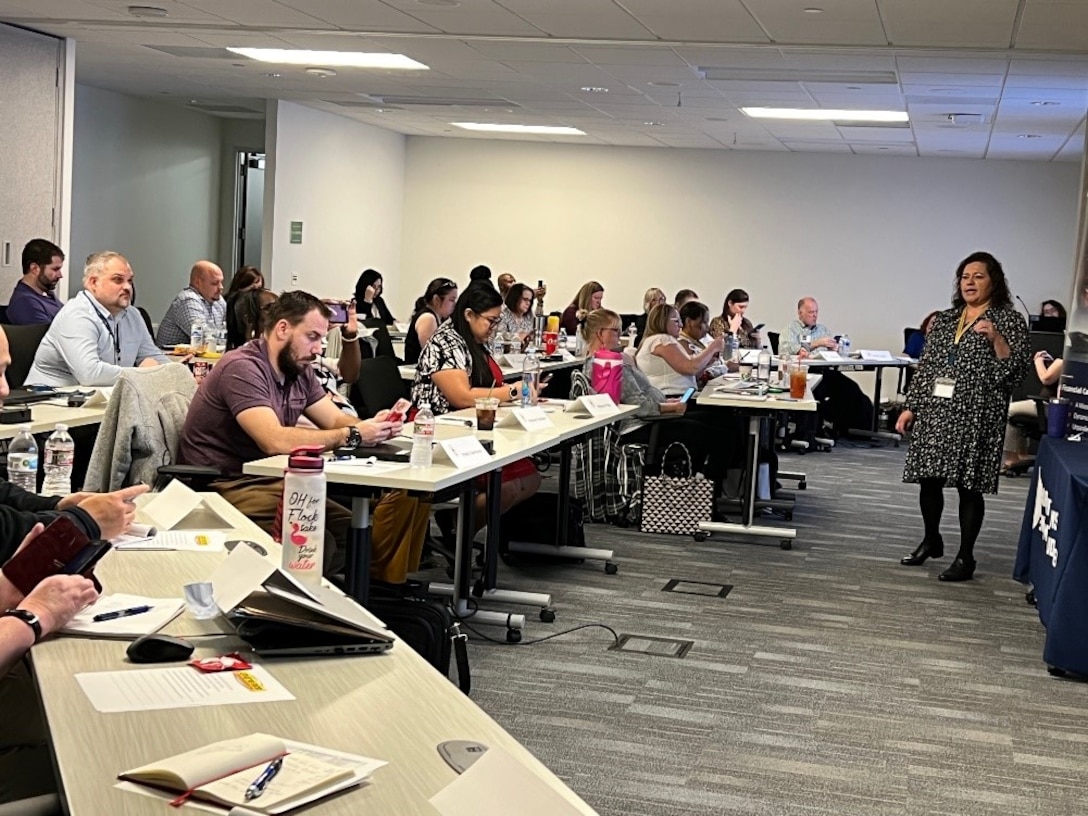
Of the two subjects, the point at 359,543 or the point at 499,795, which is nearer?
the point at 499,795

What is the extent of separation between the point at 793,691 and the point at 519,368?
5.19 meters

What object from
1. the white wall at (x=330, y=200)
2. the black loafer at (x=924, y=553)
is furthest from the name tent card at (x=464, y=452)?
the white wall at (x=330, y=200)

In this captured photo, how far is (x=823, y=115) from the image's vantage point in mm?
12625

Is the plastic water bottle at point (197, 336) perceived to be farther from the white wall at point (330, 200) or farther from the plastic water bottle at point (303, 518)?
the white wall at point (330, 200)

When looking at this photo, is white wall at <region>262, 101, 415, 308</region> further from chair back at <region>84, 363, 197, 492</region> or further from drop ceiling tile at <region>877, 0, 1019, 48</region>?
chair back at <region>84, 363, 197, 492</region>

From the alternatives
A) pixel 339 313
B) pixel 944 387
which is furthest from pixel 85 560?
pixel 339 313

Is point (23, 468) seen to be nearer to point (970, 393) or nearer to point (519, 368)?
point (970, 393)

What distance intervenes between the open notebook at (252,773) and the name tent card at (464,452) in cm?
286

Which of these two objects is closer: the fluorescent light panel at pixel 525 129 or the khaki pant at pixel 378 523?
the khaki pant at pixel 378 523

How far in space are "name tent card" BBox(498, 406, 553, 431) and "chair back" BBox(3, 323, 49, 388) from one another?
2.27 metres

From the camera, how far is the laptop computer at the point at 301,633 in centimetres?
230

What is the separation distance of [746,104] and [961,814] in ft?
29.9

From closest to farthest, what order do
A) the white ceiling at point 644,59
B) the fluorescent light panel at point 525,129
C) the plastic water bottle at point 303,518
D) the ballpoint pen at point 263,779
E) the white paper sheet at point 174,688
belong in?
the ballpoint pen at point 263,779 → the white paper sheet at point 174,688 → the plastic water bottle at point 303,518 → the white ceiling at point 644,59 → the fluorescent light panel at point 525,129

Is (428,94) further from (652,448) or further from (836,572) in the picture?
(836,572)
